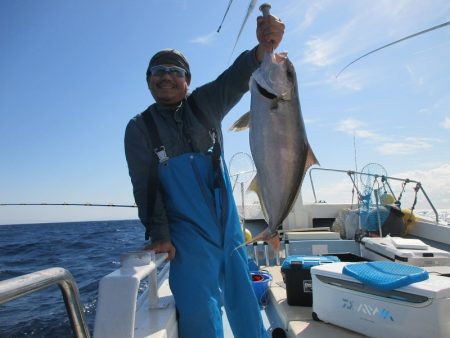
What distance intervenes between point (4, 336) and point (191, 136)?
704cm

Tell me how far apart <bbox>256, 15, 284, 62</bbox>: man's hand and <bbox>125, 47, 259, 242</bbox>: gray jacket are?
0.32 metres

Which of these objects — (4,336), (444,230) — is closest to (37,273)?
(4,336)

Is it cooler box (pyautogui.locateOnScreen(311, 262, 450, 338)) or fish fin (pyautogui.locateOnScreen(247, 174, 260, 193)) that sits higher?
fish fin (pyautogui.locateOnScreen(247, 174, 260, 193))

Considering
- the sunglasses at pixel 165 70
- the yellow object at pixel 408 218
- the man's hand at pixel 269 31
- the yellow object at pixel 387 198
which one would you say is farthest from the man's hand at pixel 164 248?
the yellow object at pixel 408 218

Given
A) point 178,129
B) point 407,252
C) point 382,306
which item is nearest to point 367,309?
point 382,306

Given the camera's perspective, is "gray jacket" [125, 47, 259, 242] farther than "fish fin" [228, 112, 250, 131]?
Yes

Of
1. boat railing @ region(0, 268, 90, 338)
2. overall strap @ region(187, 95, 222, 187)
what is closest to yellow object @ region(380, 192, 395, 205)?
overall strap @ region(187, 95, 222, 187)

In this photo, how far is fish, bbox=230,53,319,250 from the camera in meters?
2.00

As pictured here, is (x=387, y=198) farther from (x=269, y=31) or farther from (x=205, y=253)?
(x=269, y=31)

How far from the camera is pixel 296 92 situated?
2025mm

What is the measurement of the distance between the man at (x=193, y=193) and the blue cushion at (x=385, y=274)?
0.88 metres

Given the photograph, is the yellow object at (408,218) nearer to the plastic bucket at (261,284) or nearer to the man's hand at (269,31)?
the plastic bucket at (261,284)

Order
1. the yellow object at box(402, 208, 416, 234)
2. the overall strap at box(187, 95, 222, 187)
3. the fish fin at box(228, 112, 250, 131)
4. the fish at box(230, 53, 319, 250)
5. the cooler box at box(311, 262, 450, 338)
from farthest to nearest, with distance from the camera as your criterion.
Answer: the yellow object at box(402, 208, 416, 234) → the overall strap at box(187, 95, 222, 187) → the cooler box at box(311, 262, 450, 338) → the fish fin at box(228, 112, 250, 131) → the fish at box(230, 53, 319, 250)

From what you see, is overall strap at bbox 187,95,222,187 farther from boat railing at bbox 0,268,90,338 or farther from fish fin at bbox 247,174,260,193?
boat railing at bbox 0,268,90,338
